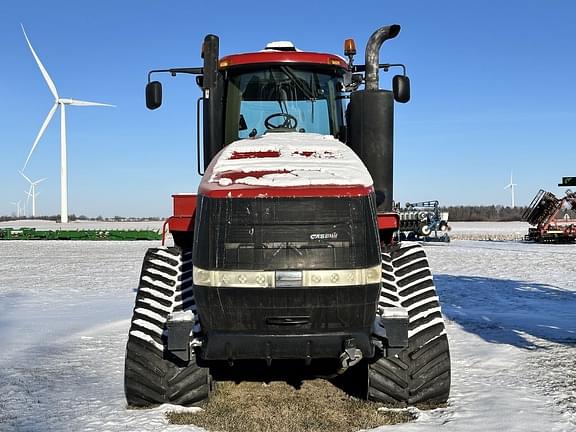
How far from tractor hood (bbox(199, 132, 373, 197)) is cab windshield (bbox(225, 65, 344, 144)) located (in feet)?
1.96

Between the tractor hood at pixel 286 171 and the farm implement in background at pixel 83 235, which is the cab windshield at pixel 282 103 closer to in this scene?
the tractor hood at pixel 286 171

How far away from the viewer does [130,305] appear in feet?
36.8

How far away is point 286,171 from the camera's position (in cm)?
434

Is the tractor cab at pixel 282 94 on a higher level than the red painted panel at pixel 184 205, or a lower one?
higher

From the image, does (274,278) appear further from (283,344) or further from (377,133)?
(377,133)

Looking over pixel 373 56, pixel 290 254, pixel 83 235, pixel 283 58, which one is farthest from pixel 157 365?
pixel 83 235

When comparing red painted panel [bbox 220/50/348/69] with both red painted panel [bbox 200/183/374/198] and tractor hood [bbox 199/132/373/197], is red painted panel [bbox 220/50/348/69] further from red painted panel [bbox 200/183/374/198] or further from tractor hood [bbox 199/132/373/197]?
red painted panel [bbox 200/183/374/198]

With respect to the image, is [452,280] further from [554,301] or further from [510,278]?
[554,301]

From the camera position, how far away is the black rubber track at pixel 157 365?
192 inches

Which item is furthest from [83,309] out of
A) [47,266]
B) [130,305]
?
[47,266]

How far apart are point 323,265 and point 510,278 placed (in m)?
12.0

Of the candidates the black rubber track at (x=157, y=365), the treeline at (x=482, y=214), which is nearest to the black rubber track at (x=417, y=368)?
the black rubber track at (x=157, y=365)

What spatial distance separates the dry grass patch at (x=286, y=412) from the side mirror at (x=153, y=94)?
105 inches

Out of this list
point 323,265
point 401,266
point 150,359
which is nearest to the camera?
point 323,265
